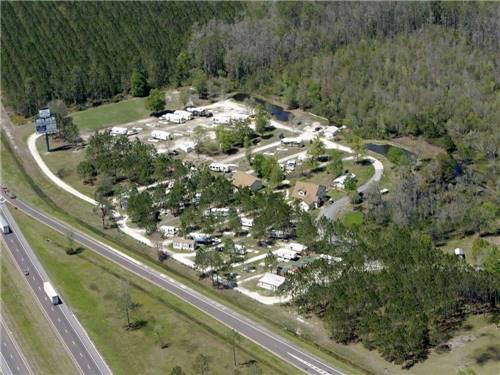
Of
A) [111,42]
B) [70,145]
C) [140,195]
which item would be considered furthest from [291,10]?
[140,195]

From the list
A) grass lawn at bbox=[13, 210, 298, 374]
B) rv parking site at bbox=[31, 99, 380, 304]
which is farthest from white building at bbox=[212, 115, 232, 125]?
grass lawn at bbox=[13, 210, 298, 374]

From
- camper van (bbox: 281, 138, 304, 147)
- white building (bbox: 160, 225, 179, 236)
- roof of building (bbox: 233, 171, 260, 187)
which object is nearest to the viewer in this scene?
white building (bbox: 160, 225, 179, 236)

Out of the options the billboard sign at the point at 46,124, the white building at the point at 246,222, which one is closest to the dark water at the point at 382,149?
the white building at the point at 246,222

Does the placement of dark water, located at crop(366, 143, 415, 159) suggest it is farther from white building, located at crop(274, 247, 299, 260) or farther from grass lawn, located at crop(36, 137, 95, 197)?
grass lawn, located at crop(36, 137, 95, 197)

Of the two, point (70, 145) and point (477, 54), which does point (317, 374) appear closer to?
point (70, 145)

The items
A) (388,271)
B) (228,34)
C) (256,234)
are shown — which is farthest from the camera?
(228,34)
